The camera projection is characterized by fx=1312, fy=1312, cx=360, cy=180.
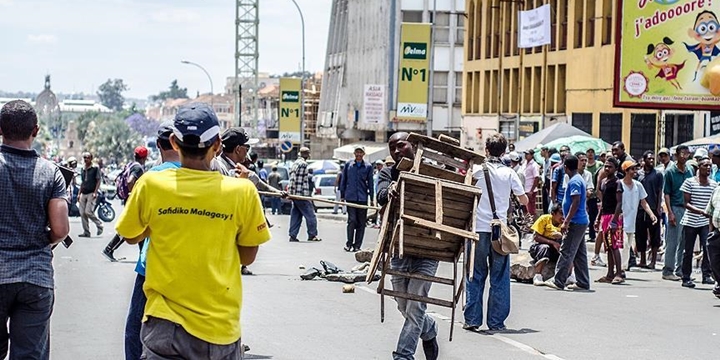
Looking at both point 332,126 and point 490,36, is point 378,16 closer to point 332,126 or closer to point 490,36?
point 332,126

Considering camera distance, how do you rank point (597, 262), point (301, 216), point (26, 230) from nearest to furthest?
point (26, 230)
point (597, 262)
point (301, 216)

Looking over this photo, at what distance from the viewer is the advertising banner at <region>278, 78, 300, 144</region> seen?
2667 inches

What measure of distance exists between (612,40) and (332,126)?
42640mm

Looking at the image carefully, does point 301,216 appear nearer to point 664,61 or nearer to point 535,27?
point 664,61

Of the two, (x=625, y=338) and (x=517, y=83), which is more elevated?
(x=517, y=83)

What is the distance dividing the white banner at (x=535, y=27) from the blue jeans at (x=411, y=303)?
3257 centimetres

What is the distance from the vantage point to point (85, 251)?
74.0ft

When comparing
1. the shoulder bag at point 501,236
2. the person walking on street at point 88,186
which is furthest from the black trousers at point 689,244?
the person walking on street at point 88,186

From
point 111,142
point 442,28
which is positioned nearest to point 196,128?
point 442,28

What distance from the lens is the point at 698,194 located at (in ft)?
56.1

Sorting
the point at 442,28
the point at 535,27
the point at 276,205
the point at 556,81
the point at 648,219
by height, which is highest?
the point at 442,28

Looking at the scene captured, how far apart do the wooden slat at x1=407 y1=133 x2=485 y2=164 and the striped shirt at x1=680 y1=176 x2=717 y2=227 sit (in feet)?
25.2

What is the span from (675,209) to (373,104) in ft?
148

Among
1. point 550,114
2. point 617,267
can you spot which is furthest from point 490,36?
point 617,267
